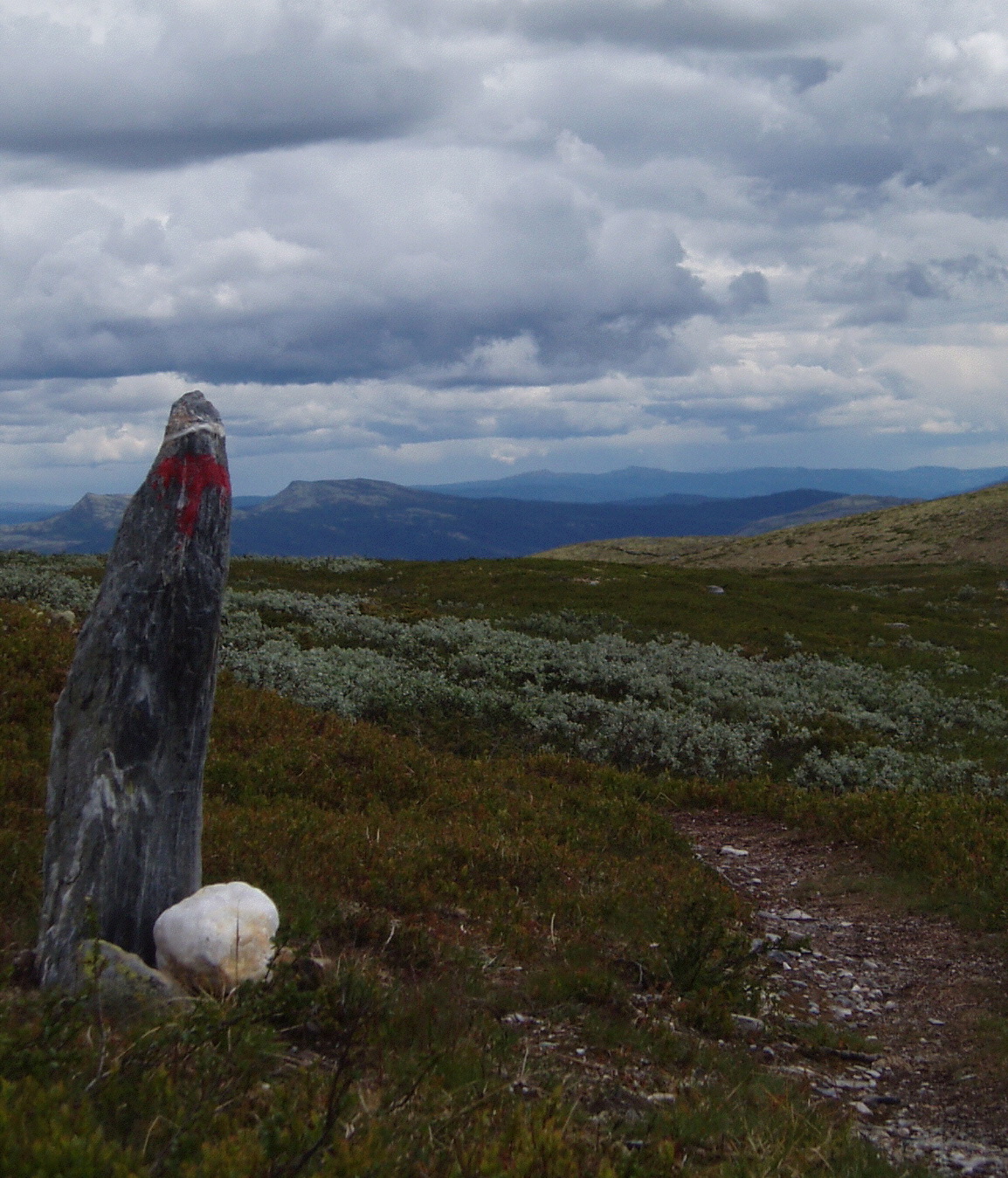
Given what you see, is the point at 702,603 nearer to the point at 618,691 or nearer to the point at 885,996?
the point at 618,691

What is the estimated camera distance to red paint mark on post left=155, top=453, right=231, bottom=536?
7.26 metres

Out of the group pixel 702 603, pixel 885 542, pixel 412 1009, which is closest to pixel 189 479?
pixel 412 1009

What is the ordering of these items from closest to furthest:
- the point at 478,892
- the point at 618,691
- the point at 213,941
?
the point at 213,941 < the point at 478,892 < the point at 618,691

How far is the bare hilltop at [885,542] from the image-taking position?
85125mm

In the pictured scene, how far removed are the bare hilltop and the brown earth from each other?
65.4 m

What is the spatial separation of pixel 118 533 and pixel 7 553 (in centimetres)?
4584

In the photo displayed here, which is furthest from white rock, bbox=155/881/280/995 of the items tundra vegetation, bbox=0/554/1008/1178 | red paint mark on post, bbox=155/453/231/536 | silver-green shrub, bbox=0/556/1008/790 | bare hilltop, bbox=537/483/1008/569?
bare hilltop, bbox=537/483/1008/569

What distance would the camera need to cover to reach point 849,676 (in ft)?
102

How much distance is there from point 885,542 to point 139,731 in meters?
97.0

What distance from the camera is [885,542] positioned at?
94.7 m

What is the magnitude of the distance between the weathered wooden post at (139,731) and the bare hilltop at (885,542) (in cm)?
7240

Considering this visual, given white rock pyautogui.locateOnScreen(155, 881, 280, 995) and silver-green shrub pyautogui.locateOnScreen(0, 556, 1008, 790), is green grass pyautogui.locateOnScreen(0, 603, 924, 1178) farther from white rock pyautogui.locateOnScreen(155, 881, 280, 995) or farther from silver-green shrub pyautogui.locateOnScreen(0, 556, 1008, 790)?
silver-green shrub pyautogui.locateOnScreen(0, 556, 1008, 790)

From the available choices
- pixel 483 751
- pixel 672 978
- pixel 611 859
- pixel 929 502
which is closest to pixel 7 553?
pixel 483 751

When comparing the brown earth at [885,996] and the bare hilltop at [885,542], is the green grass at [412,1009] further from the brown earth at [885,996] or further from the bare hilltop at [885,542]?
the bare hilltop at [885,542]
